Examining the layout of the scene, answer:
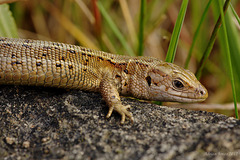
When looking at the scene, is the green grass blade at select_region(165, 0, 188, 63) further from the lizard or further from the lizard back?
the lizard back

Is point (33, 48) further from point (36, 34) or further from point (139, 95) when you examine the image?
point (36, 34)

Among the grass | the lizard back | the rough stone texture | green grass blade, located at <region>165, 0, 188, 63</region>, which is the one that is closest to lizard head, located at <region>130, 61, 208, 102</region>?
green grass blade, located at <region>165, 0, 188, 63</region>

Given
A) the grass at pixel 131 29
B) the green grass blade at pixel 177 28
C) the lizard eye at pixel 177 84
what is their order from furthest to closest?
the grass at pixel 131 29
the lizard eye at pixel 177 84
the green grass blade at pixel 177 28

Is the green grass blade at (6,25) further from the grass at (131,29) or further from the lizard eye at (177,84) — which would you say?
the lizard eye at (177,84)

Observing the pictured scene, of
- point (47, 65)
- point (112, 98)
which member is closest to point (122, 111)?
point (112, 98)

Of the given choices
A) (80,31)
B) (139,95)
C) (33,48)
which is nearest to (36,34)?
(80,31)

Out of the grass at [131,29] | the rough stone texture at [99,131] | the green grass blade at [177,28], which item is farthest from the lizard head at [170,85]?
the grass at [131,29]

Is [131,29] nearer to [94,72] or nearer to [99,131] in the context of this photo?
[94,72]
